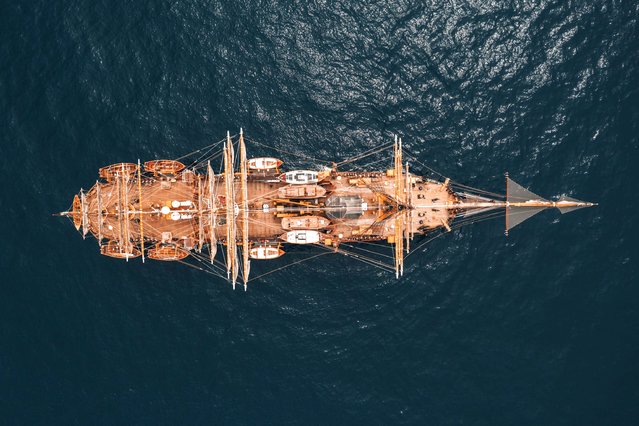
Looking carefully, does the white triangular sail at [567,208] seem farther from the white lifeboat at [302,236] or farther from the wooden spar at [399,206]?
the white lifeboat at [302,236]

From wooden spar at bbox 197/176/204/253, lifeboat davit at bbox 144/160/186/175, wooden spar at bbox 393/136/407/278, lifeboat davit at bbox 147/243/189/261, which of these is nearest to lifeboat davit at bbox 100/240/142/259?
lifeboat davit at bbox 147/243/189/261

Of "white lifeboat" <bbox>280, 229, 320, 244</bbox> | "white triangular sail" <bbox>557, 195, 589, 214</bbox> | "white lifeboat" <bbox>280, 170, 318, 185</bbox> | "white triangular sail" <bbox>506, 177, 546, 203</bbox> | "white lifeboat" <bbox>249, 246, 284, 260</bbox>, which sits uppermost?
"white lifeboat" <bbox>280, 170, 318, 185</bbox>

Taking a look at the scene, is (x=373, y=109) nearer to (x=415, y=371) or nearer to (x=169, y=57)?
(x=169, y=57)

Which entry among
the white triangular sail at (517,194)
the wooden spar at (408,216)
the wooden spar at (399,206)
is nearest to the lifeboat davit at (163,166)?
the wooden spar at (399,206)

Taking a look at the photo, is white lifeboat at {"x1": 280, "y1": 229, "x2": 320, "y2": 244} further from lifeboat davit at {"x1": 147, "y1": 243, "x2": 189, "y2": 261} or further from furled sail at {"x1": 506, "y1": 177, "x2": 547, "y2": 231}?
furled sail at {"x1": 506, "y1": 177, "x2": 547, "y2": 231}

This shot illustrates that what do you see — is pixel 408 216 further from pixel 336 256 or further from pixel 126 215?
pixel 126 215

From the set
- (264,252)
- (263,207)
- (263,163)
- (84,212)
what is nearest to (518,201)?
(263,207)

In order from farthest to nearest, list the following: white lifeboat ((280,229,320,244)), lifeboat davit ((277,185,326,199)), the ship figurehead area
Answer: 1. the ship figurehead area
2. white lifeboat ((280,229,320,244))
3. lifeboat davit ((277,185,326,199))
